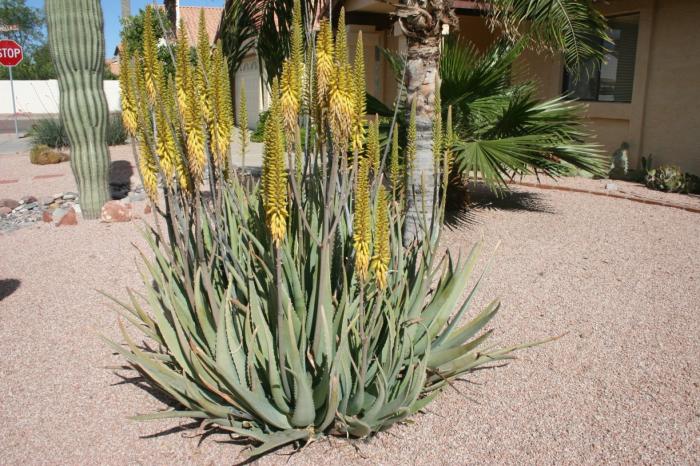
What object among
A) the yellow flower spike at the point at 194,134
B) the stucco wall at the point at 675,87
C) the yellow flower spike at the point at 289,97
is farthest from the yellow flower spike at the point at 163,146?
the stucco wall at the point at 675,87

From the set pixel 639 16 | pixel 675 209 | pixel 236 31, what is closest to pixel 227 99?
pixel 236 31

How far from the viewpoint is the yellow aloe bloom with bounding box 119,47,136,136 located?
8.57ft

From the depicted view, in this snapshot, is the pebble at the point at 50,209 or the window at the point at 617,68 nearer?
the pebble at the point at 50,209

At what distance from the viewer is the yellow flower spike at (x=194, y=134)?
258 cm

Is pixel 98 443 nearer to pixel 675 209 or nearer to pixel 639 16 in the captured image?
pixel 675 209

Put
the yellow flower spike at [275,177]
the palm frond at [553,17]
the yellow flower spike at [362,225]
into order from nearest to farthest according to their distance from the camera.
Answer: the yellow flower spike at [275,177]
the yellow flower spike at [362,225]
the palm frond at [553,17]

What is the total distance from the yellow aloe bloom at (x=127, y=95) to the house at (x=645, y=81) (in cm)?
702

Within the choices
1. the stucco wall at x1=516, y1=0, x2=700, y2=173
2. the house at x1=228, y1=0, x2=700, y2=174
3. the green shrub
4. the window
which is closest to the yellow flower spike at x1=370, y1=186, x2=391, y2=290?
the house at x1=228, y1=0, x2=700, y2=174

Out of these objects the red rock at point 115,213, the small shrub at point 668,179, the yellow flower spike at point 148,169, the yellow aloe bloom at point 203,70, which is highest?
the yellow aloe bloom at point 203,70

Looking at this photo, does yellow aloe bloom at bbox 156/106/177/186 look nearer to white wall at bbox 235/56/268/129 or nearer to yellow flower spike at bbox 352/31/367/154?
yellow flower spike at bbox 352/31/367/154

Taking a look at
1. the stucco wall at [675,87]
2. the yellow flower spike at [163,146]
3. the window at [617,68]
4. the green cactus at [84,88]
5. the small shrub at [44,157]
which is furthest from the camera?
the small shrub at [44,157]

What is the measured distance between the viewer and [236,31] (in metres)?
7.80

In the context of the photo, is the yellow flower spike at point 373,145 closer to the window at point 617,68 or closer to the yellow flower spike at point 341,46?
the yellow flower spike at point 341,46

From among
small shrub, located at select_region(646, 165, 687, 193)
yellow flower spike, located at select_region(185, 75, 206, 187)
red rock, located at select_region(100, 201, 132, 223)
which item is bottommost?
red rock, located at select_region(100, 201, 132, 223)
